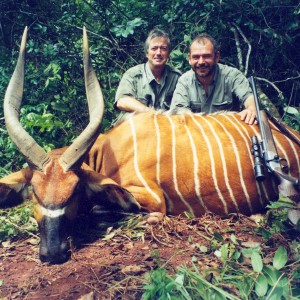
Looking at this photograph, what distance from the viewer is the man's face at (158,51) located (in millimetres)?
4574

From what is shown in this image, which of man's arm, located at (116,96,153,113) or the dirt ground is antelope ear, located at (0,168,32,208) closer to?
the dirt ground

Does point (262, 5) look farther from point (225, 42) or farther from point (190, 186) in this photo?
point (190, 186)

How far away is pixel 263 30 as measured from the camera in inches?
186

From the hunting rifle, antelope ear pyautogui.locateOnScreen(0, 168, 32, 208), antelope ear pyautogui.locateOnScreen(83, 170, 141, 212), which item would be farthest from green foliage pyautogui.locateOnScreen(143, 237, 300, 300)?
antelope ear pyautogui.locateOnScreen(0, 168, 32, 208)

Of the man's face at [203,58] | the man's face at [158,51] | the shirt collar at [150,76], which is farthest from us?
the shirt collar at [150,76]

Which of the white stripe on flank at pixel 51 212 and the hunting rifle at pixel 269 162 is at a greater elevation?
the hunting rifle at pixel 269 162

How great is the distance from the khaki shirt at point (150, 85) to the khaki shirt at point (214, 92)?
0.42 m

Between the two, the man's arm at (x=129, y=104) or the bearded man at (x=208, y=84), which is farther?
the man's arm at (x=129, y=104)

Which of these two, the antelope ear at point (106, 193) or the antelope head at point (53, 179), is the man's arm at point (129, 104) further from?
the antelope ear at point (106, 193)

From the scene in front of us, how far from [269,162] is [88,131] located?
1.26 metres

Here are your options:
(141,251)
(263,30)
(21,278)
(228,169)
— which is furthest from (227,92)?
(21,278)

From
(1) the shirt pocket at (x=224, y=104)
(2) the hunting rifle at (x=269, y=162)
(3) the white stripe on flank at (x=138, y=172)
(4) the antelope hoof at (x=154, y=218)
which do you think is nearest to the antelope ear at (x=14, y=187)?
(3) the white stripe on flank at (x=138, y=172)

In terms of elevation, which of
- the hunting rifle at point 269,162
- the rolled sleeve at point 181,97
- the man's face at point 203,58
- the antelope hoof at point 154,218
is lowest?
the antelope hoof at point 154,218

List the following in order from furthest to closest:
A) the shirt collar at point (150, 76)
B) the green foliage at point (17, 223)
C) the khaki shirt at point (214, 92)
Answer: the shirt collar at point (150, 76)
the khaki shirt at point (214, 92)
the green foliage at point (17, 223)
